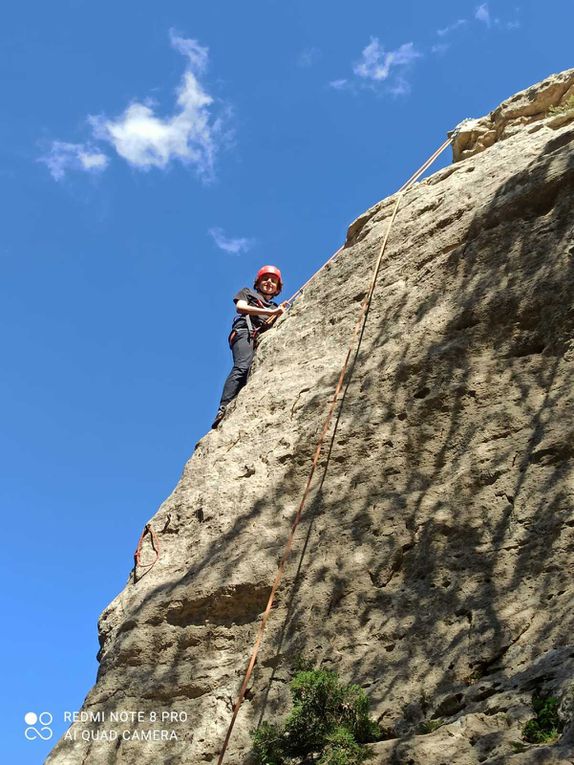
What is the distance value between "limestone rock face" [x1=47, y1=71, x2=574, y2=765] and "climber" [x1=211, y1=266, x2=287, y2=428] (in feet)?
3.19

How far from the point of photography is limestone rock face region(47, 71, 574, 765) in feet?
13.6

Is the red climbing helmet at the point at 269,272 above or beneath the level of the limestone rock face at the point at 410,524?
above

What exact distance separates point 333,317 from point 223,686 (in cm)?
355

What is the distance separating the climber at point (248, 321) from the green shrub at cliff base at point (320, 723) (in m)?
3.84

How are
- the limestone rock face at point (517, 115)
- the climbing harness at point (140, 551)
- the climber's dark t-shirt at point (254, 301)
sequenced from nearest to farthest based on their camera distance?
the climbing harness at point (140, 551), the limestone rock face at point (517, 115), the climber's dark t-shirt at point (254, 301)

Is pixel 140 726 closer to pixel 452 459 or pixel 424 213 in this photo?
pixel 452 459

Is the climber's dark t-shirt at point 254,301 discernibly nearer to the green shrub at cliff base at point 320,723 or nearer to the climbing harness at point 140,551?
the climbing harness at point 140,551

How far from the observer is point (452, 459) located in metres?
5.27

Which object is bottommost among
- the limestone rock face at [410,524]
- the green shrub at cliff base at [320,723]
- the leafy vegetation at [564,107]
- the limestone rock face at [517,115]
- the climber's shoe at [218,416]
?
the green shrub at cliff base at [320,723]

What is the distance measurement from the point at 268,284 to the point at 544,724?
713 centimetres

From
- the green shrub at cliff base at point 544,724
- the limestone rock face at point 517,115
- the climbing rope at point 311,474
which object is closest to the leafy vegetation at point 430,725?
the green shrub at cliff base at point 544,724

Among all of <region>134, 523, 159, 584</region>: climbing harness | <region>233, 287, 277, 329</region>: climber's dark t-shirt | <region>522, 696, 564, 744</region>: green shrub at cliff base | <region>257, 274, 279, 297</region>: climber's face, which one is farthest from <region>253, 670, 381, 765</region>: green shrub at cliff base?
<region>257, 274, 279, 297</region>: climber's face

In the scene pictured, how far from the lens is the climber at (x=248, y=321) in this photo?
8.47 meters

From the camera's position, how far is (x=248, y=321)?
907 cm
